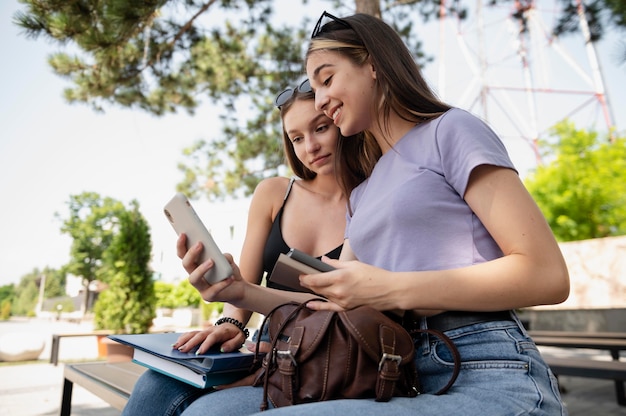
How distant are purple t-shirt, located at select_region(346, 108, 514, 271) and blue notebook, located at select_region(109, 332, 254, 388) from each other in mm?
466

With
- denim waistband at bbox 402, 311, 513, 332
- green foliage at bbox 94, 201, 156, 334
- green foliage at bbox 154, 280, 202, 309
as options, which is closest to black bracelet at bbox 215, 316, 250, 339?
denim waistband at bbox 402, 311, 513, 332

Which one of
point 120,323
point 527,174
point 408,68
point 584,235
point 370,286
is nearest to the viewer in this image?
point 370,286

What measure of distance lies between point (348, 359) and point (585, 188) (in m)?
11.8

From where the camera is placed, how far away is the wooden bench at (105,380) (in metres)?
1.87

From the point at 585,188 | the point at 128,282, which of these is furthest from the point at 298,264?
the point at 585,188

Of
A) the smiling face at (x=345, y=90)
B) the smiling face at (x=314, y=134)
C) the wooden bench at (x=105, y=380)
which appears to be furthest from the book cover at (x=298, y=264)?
the wooden bench at (x=105, y=380)

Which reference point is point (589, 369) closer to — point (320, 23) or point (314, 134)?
point (314, 134)

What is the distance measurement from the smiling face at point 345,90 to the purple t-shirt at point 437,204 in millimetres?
211

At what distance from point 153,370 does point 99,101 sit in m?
6.30

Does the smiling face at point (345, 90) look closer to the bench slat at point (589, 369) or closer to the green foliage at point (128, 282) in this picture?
the bench slat at point (589, 369)

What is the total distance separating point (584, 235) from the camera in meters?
10.7

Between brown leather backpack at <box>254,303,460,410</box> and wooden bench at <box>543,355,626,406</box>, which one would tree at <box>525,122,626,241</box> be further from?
brown leather backpack at <box>254,303,460,410</box>

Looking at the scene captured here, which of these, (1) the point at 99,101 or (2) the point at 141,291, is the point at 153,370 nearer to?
(1) the point at 99,101

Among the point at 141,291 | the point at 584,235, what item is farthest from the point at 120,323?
the point at 584,235
